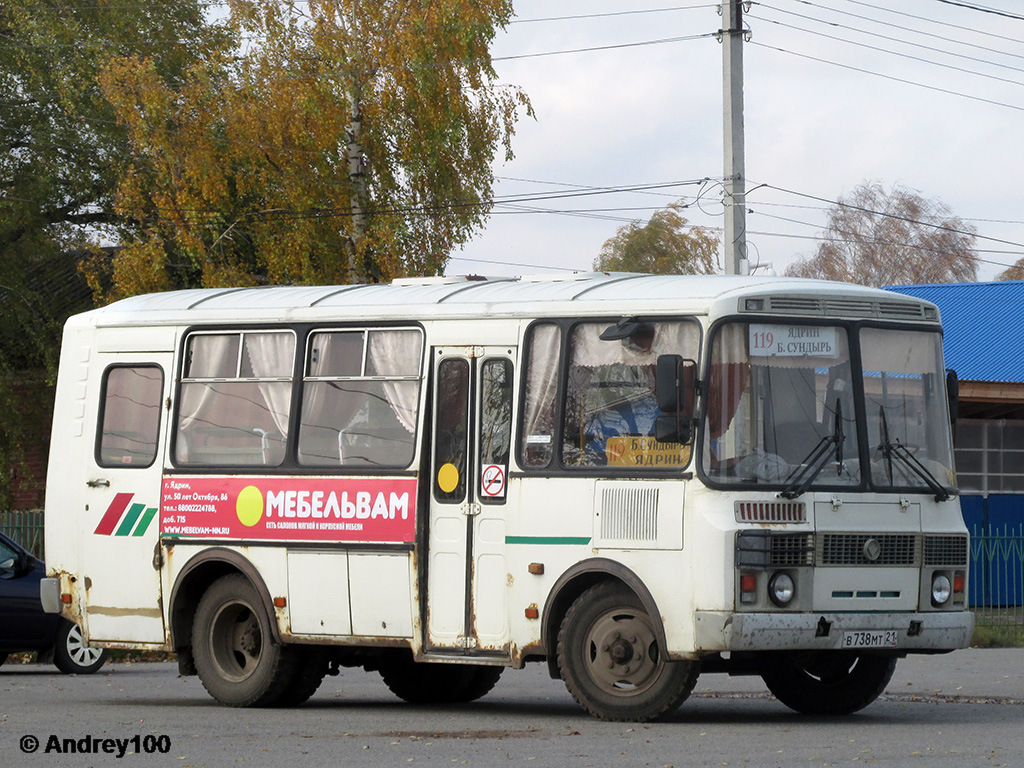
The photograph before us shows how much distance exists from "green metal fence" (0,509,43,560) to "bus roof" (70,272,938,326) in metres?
10.6

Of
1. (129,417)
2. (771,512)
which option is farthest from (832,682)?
(129,417)

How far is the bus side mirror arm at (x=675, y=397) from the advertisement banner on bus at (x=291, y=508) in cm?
218

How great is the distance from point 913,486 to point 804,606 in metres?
1.26

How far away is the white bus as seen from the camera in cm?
1187

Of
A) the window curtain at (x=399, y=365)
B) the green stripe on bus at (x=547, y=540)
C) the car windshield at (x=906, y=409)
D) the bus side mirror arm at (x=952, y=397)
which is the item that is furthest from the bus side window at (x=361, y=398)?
the bus side mirror arm at (x=952, y=397)

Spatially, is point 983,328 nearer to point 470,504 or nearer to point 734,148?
point 734,148

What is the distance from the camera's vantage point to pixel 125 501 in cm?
1467

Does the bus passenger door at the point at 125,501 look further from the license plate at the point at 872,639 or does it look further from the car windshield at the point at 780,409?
the license plate at the point at 872,639

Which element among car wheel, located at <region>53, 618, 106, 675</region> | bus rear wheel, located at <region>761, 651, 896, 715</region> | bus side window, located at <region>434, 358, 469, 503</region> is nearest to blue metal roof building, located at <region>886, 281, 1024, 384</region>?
car wheel, located at <region>53, 618, 106, 675</region>

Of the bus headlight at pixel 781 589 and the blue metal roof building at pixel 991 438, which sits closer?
the bus headlight at pixel 781 589

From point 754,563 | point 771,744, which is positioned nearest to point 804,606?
point 754,563

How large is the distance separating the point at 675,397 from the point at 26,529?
1564 cm

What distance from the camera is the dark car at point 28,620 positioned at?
1855 cm

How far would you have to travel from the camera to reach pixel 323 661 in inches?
561
